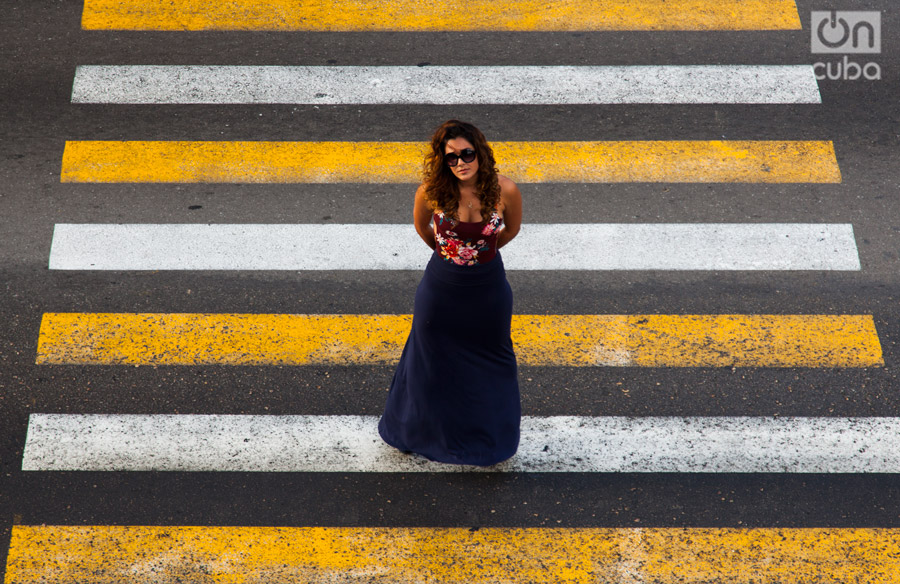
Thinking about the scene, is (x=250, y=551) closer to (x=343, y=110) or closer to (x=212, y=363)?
(x=212, y=363)

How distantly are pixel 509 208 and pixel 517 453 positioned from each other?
4.49ft

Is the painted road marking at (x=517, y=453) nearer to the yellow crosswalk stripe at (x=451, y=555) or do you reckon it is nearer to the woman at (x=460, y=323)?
the woman at (x=460, y=323)

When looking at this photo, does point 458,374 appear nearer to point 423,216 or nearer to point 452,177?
point 423,216

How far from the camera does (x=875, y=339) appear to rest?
580 centimetres

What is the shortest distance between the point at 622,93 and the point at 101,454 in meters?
4.58

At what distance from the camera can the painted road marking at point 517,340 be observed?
225 inches

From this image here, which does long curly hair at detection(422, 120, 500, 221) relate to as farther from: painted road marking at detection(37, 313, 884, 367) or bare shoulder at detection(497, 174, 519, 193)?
painted road marking at detection(37, 313, 884, 367)

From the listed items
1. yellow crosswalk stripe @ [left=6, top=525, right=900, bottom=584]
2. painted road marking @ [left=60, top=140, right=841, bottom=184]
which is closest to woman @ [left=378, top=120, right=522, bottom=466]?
yellow crosswalk stripe @ [left=6, top=525, right=900, bottom=584]

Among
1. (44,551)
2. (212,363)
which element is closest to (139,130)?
(212,363)

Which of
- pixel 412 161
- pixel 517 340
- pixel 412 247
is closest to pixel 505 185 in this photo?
pixel 517 340

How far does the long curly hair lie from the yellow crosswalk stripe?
1616 mm

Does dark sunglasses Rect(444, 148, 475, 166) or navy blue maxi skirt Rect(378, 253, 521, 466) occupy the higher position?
dark sunglasses Rect(444, 148, 475, 166)

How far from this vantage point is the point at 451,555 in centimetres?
470

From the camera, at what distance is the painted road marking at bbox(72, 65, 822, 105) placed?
7.44m
